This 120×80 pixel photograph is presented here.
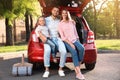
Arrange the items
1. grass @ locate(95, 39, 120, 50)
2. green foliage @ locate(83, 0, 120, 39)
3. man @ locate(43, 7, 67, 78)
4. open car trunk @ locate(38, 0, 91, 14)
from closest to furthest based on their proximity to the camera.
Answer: man @ locate(43, 7, 67, 78)
open car trunk @ locate(38, 0, 91, 14)
grass @ locate(95, 39, 120, 50)
green foliage @ locate(83, 0, 120, 39)

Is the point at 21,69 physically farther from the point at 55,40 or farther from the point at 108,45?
the point at 108,45

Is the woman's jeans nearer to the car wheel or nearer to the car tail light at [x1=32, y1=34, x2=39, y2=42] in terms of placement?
the car tail light at [x1=32, y1=34, x2=39, y2=42]

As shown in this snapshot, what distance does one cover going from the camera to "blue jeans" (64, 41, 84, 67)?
32.8ft

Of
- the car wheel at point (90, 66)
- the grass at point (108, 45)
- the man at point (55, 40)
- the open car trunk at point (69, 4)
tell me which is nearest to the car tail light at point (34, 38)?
the man at point (55, 40)

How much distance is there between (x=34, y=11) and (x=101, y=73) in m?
19.7

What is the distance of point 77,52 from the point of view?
10148mm

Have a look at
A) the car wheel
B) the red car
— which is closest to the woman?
the red car

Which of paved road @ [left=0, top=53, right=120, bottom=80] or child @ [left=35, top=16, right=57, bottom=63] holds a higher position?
child @ [left=35, top=16, right=57, bottom=63]

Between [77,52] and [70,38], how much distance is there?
401mm

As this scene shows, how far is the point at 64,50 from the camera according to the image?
1008cm

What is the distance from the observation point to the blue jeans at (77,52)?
394 inches

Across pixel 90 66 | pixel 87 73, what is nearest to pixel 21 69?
pixel 87 73

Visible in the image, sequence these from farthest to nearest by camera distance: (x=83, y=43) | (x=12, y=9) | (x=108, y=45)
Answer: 1. (x=12, y=9)
2. (x=108, y=45)
3. (x=83, y=43)

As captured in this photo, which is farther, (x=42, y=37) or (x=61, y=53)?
(x=42, y=37)
